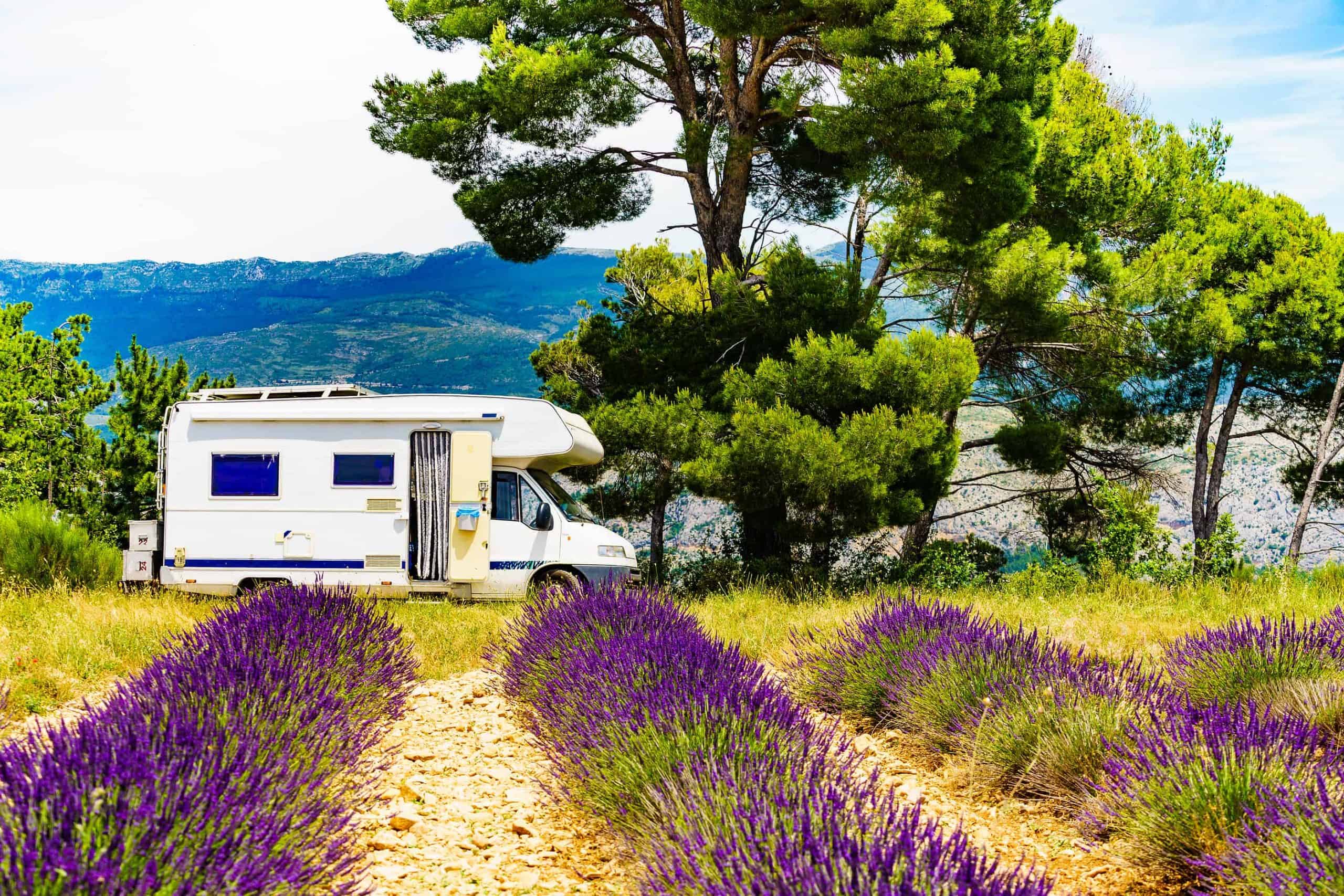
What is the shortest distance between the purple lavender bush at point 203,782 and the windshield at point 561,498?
5520 millimetres

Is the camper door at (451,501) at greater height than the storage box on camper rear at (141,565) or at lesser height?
greater

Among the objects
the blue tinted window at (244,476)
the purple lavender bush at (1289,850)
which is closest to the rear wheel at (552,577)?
the blue tinted window at (244,476)

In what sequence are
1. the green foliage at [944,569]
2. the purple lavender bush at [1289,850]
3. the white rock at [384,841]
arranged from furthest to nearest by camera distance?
1. the green foliage at [944,569]
2. the white rock at [384,841]
3. the purple lavender bush at [1289,850]

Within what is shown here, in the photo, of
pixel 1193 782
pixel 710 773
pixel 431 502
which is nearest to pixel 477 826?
pixel 710 773

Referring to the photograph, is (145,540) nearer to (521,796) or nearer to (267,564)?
(267,564)

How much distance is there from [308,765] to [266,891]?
115 centimetres

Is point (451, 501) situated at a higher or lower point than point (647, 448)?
lower

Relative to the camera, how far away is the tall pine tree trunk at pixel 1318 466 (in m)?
20.1

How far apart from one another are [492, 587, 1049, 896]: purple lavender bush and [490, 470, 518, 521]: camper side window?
13.9 ft

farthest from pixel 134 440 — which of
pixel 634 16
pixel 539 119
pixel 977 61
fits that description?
pixel 977 61

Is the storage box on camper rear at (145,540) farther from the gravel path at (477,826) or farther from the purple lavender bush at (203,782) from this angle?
the gravel path at (477,826)

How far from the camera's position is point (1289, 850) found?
3.28 meters

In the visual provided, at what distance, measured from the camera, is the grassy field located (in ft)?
22.5

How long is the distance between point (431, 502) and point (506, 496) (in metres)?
0.78
